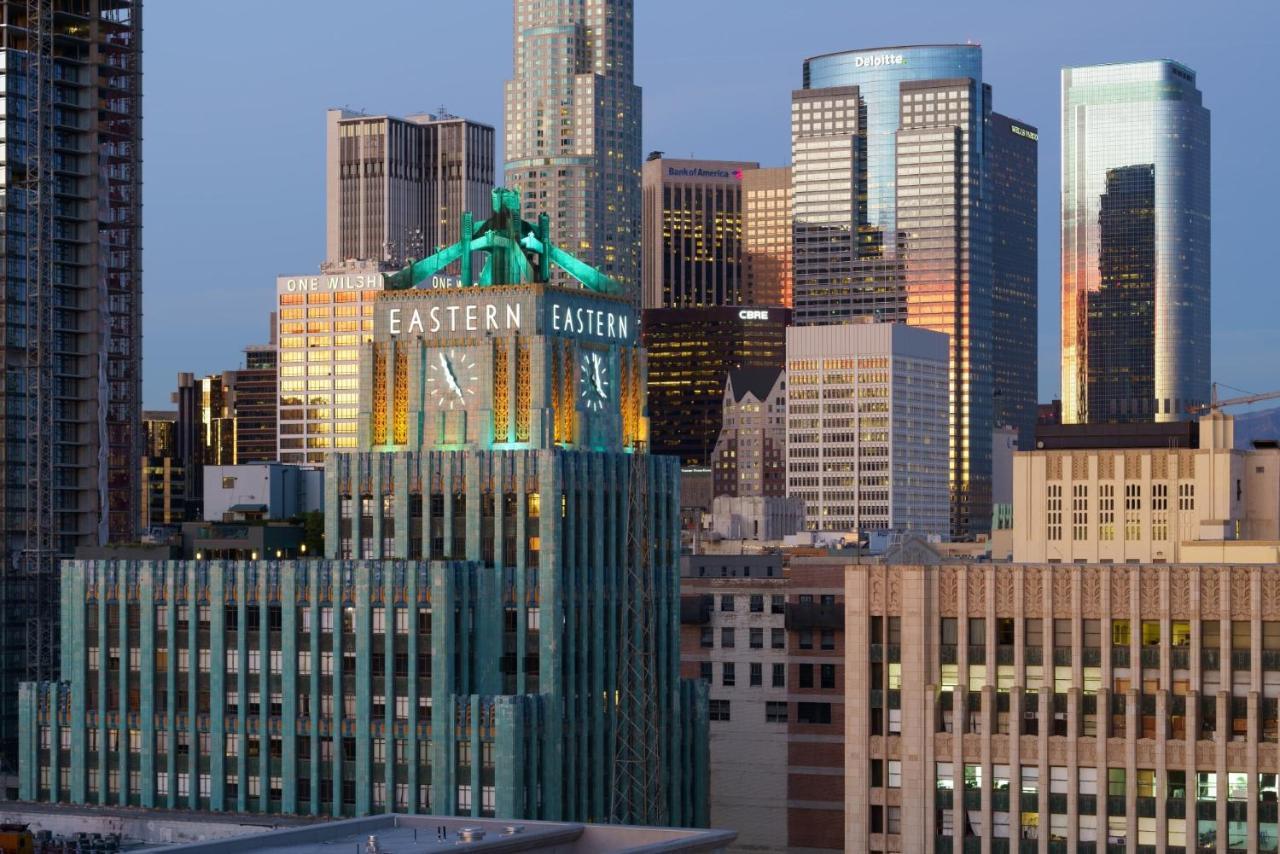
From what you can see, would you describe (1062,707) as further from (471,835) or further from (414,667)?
(414,667)

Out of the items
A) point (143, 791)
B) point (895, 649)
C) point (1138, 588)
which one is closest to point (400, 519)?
point (143, 791)

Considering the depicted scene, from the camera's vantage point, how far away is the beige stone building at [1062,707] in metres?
148

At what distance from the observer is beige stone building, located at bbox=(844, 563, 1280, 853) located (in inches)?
5822

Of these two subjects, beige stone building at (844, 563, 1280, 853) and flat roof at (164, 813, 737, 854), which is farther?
beige stone building at (844, 563, 1280, 853)

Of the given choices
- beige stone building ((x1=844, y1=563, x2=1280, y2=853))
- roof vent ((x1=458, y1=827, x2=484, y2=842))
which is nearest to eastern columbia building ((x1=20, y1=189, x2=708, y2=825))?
beige stone building ((x1=844, y1=563, x2=1280, y2=853))

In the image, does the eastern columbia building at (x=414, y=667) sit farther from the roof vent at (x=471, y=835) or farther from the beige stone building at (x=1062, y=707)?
the roof vent at (x=471, y=835)

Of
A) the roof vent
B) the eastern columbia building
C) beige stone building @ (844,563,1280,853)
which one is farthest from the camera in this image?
the eastern columbia building

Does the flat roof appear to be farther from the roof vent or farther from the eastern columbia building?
the eastern columbia building

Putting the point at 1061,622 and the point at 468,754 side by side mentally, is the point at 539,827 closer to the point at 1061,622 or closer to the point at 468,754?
the point at 1061,622

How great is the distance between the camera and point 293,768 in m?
193

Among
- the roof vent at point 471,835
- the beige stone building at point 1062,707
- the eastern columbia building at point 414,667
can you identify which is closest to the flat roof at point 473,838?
the roof vent at point 471,835

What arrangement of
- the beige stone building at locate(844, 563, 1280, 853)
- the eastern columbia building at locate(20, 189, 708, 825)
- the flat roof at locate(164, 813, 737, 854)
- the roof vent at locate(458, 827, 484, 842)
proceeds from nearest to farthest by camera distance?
the flat roof at locate(164, 813, 737, 854)
the roof vent at locate(458, 827, 484, 842)
the beige stone building at locate(844, 563, 1280, 853)
the eastern columbia building at locate(20, 189, 708, 825)

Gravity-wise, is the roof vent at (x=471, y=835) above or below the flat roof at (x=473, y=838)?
above

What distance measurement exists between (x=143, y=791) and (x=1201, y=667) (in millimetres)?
87128
